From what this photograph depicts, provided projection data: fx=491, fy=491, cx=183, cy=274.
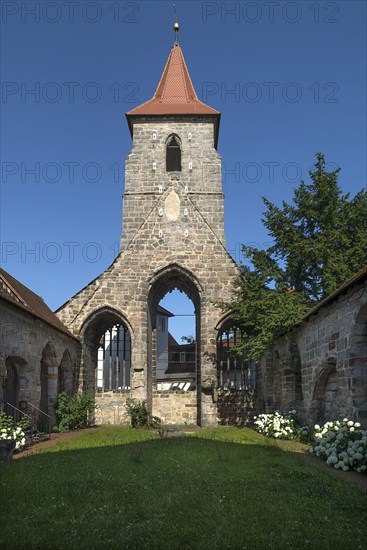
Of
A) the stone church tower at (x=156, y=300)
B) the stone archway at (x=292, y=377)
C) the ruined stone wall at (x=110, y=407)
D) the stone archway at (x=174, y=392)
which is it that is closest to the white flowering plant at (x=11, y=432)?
the stone church tower at (x=156, y=300)

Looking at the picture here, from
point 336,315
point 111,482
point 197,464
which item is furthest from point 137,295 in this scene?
point 111,482

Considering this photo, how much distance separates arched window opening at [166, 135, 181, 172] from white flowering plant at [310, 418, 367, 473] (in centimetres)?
1979

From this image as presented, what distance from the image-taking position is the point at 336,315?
10.3 metres

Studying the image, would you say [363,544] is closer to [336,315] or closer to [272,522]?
[272,522]

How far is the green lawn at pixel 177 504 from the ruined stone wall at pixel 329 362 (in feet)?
6.14

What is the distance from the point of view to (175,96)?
28719 mm

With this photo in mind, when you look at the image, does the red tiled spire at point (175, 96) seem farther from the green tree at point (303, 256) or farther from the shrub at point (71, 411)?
the shrub at point (71, 411)

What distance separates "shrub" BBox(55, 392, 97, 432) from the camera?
16.3 metres

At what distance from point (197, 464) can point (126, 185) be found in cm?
1986

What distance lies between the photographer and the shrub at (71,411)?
1633 centimetres

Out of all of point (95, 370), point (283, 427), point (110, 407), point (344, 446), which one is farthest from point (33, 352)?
point (344, 446)

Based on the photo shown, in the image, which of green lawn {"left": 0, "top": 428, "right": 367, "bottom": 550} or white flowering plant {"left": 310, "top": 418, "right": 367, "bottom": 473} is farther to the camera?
white flowering plant {"left": 310, "top": 418, "right": 367, "bottom": 473}

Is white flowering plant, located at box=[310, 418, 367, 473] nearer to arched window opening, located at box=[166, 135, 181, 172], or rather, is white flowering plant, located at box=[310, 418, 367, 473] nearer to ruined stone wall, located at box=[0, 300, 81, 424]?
ruined stone wall, located at box=[0, 300, 81, 424]

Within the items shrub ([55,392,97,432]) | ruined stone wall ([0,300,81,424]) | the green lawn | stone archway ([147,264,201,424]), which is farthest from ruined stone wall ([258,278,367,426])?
ruined stone wall ([0,300,81,424])
